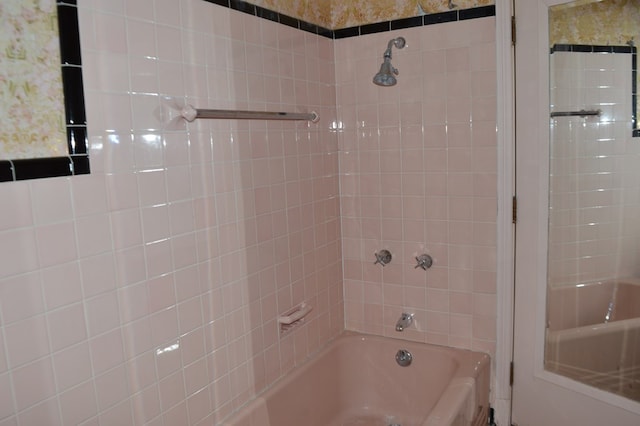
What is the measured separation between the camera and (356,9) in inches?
93.3

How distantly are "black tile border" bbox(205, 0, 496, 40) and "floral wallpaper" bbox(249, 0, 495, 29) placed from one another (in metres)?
0.02

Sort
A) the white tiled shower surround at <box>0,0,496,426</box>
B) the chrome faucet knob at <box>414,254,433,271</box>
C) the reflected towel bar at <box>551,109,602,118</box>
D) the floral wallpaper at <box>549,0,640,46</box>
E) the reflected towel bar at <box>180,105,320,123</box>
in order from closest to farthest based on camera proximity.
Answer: the white tiled shower surround at <box>0,0,496,426</box> → the reflected towel bar at <box>180,105,320,123</box> → the floral wallpaper at <box>549,0,640,46</box> → the reflected towel bar at <box>551,109,602,118</box> → the chrome faucet knob at <box>414,254,433,271</box>

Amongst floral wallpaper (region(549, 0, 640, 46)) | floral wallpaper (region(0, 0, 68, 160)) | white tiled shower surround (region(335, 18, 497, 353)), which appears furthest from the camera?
white tiled shower surround (region(335, 18, 497, 353))

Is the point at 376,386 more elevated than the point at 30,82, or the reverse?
the point at 30,82

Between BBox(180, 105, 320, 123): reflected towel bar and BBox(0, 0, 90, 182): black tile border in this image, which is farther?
BBox(180, 105, 320, 123): reflected towel bar

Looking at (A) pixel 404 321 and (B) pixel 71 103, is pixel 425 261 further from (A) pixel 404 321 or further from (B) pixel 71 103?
(B) pixel 71 103

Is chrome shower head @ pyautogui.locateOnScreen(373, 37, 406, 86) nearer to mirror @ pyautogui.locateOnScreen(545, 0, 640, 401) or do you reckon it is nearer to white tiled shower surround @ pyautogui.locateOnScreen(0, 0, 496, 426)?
white tiled shower surround @ pyautogui.locateOnScreen(0, 0, 496, 426)

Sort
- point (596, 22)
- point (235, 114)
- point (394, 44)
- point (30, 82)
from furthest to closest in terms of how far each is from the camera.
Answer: point (394, 44), point (596, 22), point (235, 114), point (30, 82)

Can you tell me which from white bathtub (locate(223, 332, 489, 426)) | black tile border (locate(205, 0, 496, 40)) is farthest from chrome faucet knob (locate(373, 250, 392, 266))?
black tile border (locate(205, 0, 496, 40))

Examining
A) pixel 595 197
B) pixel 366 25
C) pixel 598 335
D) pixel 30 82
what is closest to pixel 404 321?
pixel 598 335

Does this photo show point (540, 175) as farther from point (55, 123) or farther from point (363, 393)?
point (55, 123)

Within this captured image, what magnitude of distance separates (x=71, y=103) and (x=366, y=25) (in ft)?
4.99

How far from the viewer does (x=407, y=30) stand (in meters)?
2.26

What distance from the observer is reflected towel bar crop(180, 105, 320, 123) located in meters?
1.52
